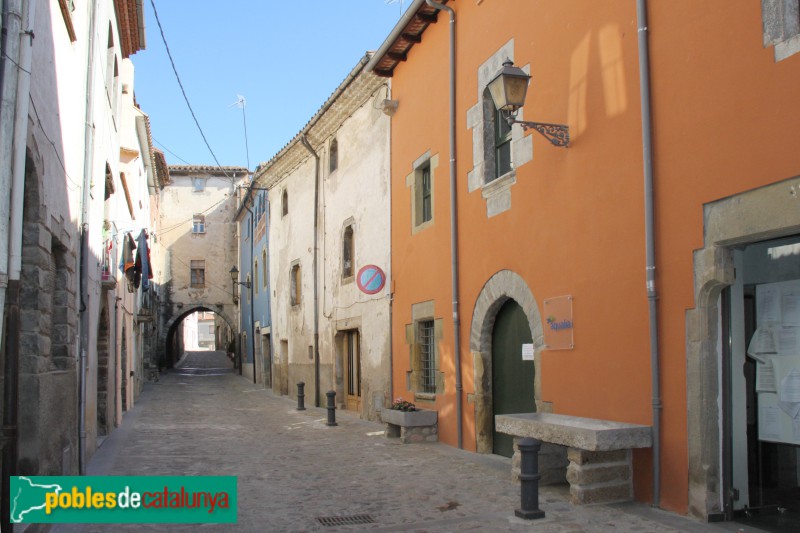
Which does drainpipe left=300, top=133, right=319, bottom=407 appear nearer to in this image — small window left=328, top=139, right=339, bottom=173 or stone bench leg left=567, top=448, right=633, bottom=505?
small window left=328, top=139, right=339, bottom=173

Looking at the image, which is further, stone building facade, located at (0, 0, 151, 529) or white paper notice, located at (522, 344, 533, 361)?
white paper notice, located at (522, 344, 533, 361)

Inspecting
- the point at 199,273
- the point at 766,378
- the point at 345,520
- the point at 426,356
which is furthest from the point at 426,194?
the point at 199,273

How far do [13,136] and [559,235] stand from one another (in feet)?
17.1

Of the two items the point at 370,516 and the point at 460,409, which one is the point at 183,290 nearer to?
the point at 460,409

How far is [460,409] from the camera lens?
399 inches

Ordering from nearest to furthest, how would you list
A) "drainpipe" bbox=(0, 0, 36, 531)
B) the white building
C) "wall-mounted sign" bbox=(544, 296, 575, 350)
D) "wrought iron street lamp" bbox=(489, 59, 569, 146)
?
"drainpipe" bbox=(0, 0, 36, 531), "wrought iron street lamp" bbox=(489, 59, 569, 146), "wall-mounted sign" bbox=(544, 296, 575, 350), the white building

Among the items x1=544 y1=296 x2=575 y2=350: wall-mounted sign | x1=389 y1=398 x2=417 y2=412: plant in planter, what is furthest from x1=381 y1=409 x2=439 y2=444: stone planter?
x1=544 y1=296 x2=575 y2=350: wall-mounted sign

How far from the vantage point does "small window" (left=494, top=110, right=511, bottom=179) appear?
9.30 metres

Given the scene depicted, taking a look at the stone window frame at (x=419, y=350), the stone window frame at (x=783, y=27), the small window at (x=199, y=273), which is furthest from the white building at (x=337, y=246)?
the small window at (x=199, y=273)

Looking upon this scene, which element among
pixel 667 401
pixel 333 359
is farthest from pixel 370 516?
pixel 333 359

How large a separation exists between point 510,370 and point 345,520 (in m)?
3.65

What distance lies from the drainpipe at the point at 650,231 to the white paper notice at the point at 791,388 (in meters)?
0.94

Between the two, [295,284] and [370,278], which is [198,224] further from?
[370,278]

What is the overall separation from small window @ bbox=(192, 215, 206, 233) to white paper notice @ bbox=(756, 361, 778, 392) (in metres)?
31.4
